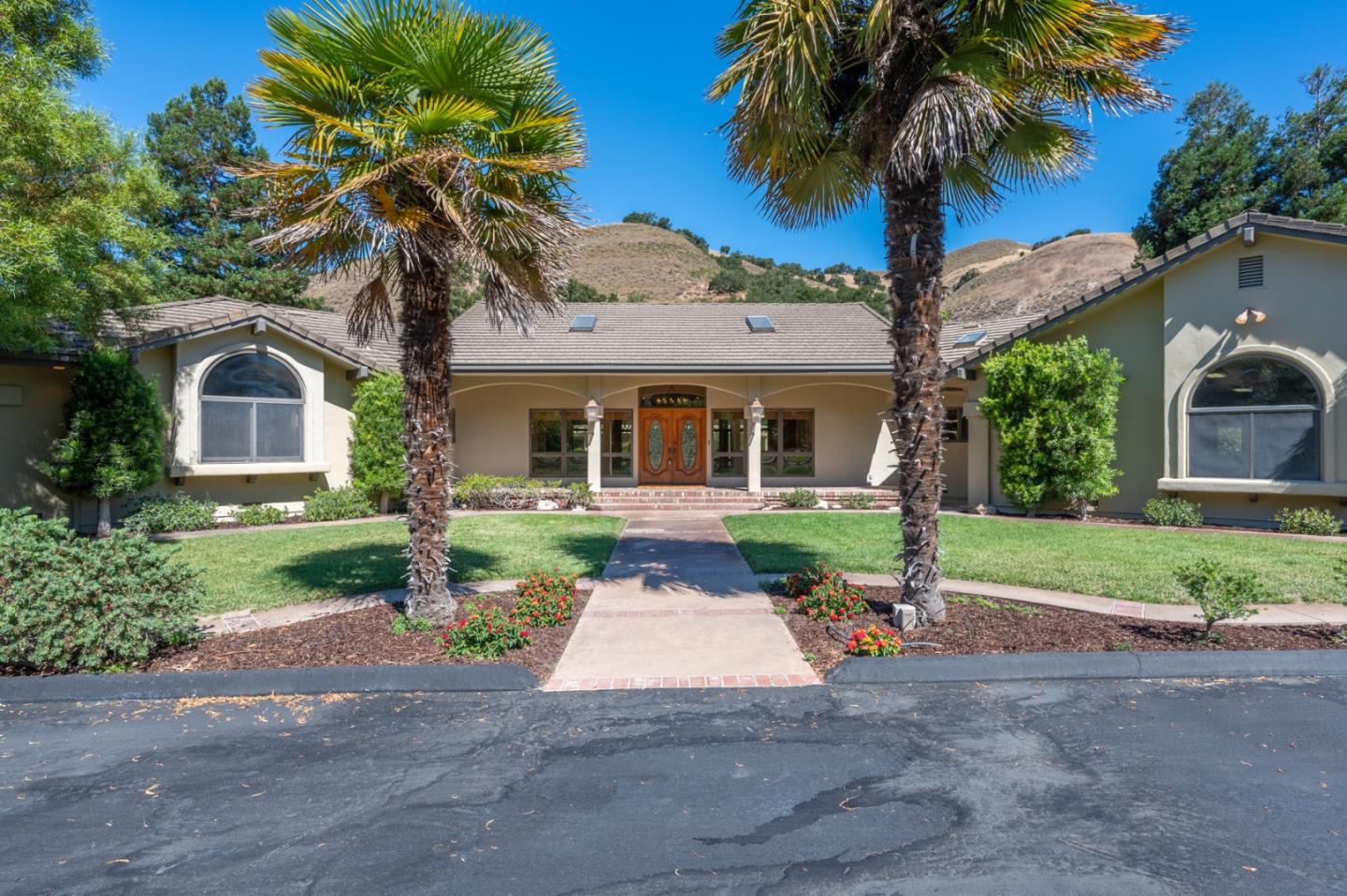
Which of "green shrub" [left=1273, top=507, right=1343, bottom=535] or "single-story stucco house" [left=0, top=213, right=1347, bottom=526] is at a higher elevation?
"single-story stucco house" [left=0, top=213, right=1347, bottom=526]

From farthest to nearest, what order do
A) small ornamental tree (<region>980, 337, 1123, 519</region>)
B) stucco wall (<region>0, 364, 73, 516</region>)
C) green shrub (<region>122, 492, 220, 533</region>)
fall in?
1. small ornamental tree (<region>980, 337, 1123, 519</region>)
2. green shrub (<region>122, 492, 220, 533</region>)
3. stucco wall (<region>0, 364, 73, 516</region>)

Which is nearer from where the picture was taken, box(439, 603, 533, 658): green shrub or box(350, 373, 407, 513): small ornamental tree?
box(439, 603, 533, 658): green shrub

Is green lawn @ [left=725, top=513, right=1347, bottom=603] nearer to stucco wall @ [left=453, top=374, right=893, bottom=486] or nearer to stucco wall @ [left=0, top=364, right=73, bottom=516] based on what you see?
stucco wall @ [left=453, top=374, right=893, bottom=486]

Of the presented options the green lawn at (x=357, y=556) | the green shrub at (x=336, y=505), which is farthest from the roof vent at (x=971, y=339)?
the green shrub at (x=336, y=505)

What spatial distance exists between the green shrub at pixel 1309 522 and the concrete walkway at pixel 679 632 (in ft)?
32.5

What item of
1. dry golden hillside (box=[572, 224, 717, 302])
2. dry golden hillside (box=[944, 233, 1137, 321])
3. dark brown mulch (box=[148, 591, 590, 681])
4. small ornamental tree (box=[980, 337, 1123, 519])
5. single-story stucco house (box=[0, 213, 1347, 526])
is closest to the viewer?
dark brown mulch (box=[148, 591, 590, 681])

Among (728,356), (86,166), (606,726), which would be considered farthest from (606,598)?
(728,356)

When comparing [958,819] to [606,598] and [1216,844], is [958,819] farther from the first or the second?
[606,598]

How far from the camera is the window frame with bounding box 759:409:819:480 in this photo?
64.5 ft

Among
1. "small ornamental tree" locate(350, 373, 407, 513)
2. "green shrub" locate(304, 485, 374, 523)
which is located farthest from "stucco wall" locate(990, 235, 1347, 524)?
"green shrub" locate(304, 485, 374, 523)

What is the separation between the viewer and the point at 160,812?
3564mm

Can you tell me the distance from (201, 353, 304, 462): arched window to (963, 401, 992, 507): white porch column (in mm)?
15294

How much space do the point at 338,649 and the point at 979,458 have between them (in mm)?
14311

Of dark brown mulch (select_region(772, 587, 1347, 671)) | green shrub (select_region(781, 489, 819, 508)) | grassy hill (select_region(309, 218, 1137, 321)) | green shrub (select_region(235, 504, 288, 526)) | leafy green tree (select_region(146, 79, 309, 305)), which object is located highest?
grassy hill (select_region(309, 218, 1137, 321))
